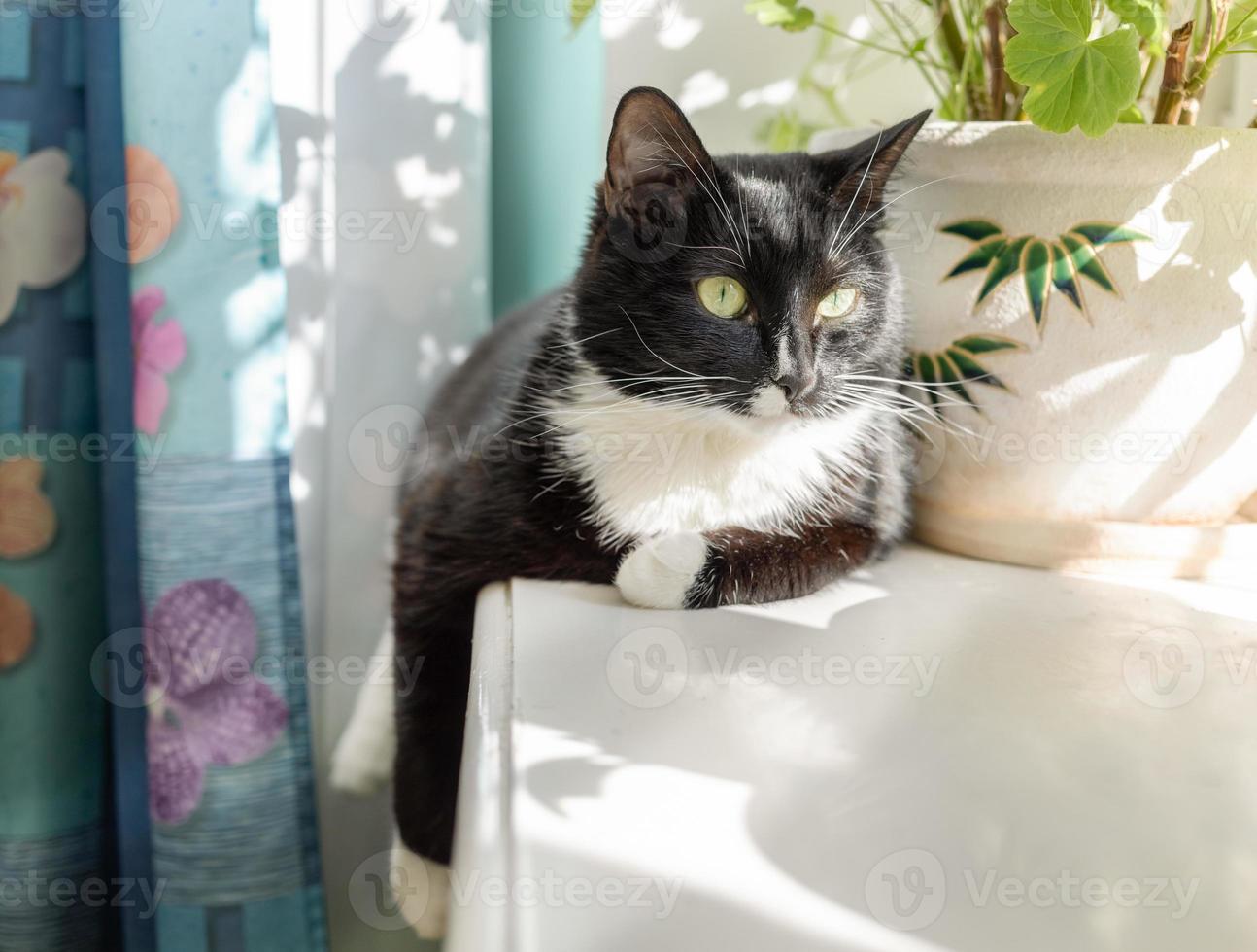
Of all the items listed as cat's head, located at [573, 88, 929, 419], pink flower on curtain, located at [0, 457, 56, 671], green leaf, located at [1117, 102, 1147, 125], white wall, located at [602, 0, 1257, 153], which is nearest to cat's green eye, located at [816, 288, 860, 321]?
cat's head, located at [573, 88, 929, 419]

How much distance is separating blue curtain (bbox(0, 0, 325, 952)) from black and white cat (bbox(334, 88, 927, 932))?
0.88 feet

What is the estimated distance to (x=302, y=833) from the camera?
Answer: 120cm

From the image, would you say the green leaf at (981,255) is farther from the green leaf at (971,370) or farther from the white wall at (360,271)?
the white wall at (360,271)

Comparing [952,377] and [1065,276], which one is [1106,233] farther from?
[952,377]

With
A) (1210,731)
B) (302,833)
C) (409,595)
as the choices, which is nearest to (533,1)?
(409,595)

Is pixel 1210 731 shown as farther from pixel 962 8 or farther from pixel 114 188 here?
pixel 114 188

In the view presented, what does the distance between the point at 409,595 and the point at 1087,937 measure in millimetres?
693

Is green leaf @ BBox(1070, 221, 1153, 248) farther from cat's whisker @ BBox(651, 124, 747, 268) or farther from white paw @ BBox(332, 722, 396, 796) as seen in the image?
white paw @ BBox(332, 722, 396, 796)

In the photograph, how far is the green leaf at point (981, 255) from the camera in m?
0.91

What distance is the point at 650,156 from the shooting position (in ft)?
2.90

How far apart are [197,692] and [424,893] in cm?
39

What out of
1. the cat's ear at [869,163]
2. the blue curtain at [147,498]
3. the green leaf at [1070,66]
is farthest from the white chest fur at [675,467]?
the blue curtain at [147,498]

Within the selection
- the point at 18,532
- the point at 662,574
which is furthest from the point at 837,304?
the point at 18,532

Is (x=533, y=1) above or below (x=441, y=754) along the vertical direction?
above
